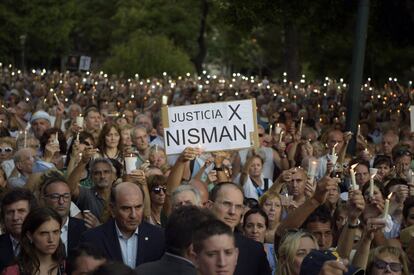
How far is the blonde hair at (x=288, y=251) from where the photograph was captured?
28.2ft

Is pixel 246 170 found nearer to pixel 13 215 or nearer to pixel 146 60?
pixel 13 215

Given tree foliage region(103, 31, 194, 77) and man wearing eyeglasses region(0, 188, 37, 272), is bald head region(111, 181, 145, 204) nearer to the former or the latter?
man wearing eyeglasses region(0, 188, 37, 272)

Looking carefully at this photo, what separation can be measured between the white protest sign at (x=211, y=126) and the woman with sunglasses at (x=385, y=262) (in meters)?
3.65

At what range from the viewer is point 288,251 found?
862 centimetres

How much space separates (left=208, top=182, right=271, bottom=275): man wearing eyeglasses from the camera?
8.89m

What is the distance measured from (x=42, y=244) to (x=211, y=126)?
4.24 meters

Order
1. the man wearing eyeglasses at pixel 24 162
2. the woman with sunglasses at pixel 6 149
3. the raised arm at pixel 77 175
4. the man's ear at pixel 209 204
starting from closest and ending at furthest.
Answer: the man's ear at pixel 209 204
the raised arm at pixel 77 175
the man wearing eyeglasses at pixel 24 162
the woman with sunglasses at pixel 6 149

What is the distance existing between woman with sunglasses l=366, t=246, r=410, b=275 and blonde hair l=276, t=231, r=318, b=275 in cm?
38

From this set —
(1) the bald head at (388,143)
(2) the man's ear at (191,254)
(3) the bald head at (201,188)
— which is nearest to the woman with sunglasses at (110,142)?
(3) the bald head at (201,188)

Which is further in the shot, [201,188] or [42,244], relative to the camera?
[201,188]

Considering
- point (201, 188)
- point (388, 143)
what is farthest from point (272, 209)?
point (388, 143)

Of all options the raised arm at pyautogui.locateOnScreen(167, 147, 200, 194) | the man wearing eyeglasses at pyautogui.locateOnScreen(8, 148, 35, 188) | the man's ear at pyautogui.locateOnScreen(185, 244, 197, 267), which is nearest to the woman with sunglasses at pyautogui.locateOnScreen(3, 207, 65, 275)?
the man's ear at pyautogui.locateOnScreen(185, 244, 197, 267)

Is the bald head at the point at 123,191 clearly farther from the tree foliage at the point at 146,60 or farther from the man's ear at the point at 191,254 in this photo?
the tree foliage at the point at 146,60

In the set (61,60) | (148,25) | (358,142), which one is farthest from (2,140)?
(61,60)
